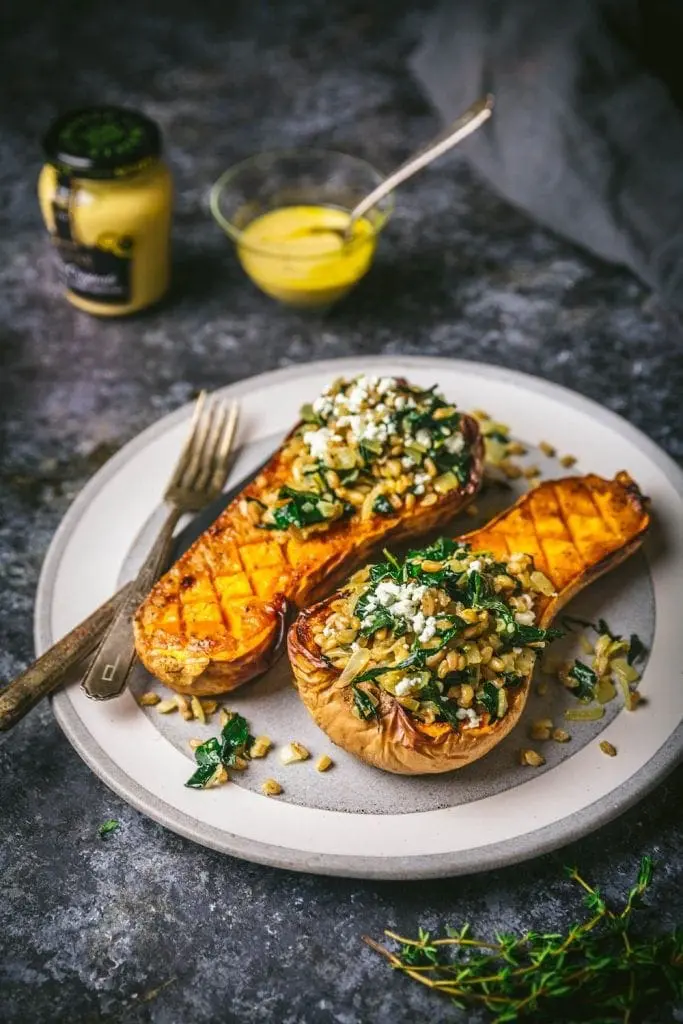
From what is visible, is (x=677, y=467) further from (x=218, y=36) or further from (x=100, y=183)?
(x=218, y=36)

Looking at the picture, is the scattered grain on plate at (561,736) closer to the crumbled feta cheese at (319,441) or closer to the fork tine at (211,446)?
the crumbled feta cheese at (319,441)

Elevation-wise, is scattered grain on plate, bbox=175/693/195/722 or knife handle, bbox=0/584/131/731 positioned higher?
knife handle, bbox=0/584/131/731

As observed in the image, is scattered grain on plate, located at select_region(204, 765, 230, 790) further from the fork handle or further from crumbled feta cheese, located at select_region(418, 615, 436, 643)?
crumbled feta cheese, located at select_region(418, 615, 436, 643)

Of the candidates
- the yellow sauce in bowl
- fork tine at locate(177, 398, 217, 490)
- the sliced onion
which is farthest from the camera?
the yellow sauce in bowl

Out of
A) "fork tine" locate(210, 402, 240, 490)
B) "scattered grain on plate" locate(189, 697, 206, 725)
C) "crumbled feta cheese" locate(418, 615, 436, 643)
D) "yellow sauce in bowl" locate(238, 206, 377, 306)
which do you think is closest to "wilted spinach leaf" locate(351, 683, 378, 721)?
"crumbled feta cheese" locate(418, 615, 436, 643)

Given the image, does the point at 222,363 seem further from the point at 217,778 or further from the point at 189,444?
the point at 217,778

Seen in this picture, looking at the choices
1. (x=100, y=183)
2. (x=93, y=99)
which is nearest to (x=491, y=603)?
(x=100, y=183)
